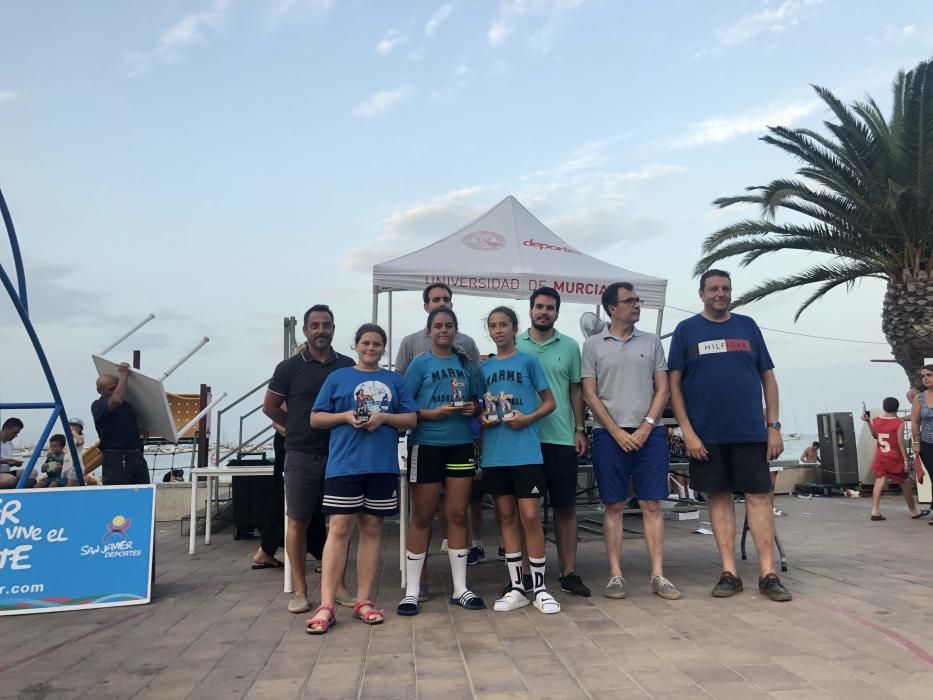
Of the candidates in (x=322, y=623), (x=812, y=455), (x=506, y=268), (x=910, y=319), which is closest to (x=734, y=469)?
(x=322, y=623)

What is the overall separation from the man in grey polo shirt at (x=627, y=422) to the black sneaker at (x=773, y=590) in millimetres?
506

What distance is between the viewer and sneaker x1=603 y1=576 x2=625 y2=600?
159 inches

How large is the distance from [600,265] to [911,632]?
520 cm

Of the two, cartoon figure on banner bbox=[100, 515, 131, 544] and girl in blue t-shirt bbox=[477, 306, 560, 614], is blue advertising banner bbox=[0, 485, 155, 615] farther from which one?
Result: girl in blue t-shirt bbox=[477, 306, 560, 614]

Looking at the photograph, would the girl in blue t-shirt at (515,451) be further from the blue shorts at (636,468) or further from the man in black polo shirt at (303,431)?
the man in black polo shirt at (303,431)

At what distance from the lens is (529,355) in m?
4.05

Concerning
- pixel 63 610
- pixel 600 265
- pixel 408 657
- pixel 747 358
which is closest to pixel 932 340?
pixel 600 265

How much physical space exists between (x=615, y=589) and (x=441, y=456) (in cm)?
129

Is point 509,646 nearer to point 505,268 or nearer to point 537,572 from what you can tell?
point 537,572

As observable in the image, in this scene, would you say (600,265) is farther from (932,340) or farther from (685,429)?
(932,340)

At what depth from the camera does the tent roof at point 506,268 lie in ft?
23.6

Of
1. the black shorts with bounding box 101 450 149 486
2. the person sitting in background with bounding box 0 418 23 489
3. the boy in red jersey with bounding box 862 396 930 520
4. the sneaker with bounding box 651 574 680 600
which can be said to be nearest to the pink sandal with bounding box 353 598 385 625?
the sneaker with bounding box 651 574 680 600

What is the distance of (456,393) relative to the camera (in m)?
3.94

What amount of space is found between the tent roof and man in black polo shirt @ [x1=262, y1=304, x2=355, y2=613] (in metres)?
2.91
